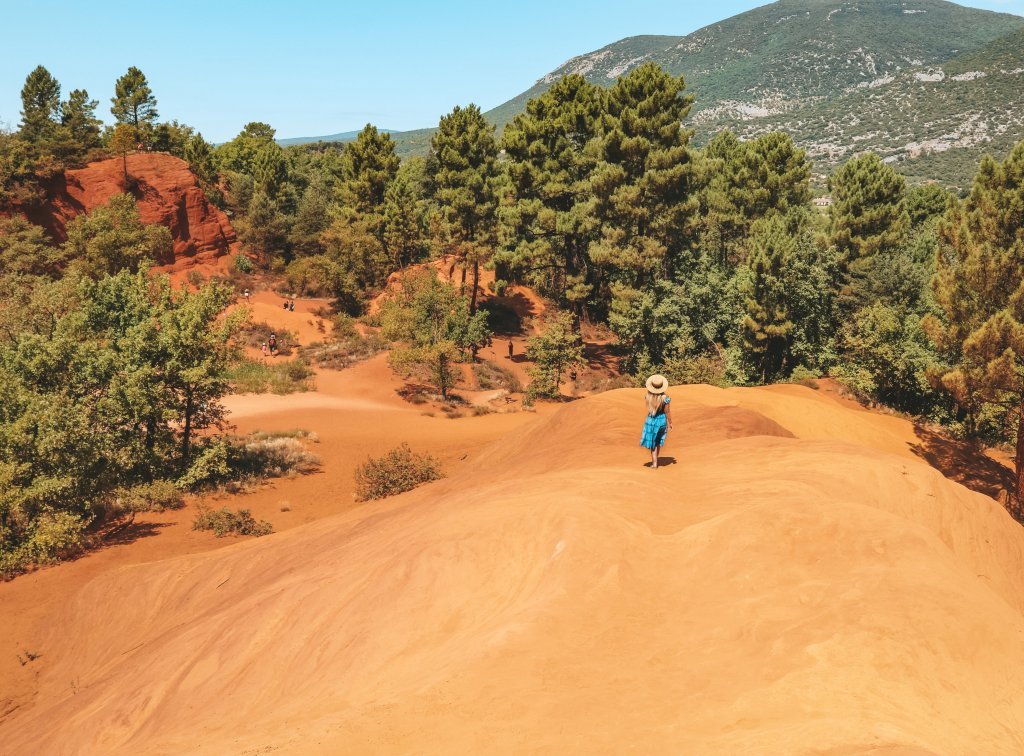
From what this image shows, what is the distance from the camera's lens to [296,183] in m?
71.5

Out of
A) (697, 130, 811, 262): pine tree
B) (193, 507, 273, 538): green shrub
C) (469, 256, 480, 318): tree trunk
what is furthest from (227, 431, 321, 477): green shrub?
(697, 130, 811, 262): pine tree

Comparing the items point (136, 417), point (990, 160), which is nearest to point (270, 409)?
point (136, 417)

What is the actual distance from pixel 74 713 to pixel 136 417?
37.9 ft

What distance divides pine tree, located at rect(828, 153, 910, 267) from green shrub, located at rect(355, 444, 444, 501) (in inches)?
1087

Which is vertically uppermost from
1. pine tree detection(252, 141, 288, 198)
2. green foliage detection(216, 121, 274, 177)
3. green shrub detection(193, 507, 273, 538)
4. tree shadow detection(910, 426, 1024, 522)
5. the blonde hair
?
green foliage detection(216, 121, 274, 177)

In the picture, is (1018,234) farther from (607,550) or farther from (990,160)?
(607,550)

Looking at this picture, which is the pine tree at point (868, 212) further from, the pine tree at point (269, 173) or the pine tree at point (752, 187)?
the pine tree at point (269, 173)

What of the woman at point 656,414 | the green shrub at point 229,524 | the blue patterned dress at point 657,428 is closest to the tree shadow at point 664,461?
the woman at point 656,414

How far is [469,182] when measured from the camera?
4056 centimetres

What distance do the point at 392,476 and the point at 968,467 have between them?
61.9 ft

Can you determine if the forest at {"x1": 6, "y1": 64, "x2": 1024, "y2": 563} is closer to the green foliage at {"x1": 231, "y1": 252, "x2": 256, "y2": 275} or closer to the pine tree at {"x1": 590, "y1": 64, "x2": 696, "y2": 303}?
the pine tree at {"x1": 590, "y1": 64, "x2": 696, "y2": 303}

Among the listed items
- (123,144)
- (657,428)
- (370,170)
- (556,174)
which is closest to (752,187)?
(556,174)

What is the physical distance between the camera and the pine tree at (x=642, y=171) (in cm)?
3288

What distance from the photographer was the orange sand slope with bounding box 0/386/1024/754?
465 cm
